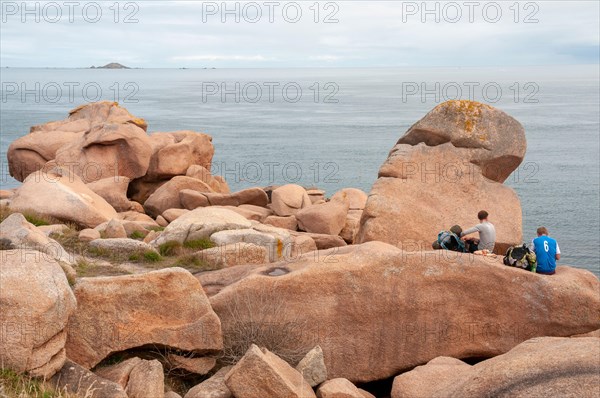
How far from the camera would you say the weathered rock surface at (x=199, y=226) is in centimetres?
2080

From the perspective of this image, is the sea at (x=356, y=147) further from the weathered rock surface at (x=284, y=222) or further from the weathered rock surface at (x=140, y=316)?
the weathered rock surface at (x=140, y=316)

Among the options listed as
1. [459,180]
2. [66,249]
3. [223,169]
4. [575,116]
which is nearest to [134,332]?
[66,249]

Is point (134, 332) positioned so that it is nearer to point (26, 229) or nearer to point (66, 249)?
point (26, 229)

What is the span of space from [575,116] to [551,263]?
100025 millimetres

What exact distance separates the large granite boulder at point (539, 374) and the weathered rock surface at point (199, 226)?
10866 mm

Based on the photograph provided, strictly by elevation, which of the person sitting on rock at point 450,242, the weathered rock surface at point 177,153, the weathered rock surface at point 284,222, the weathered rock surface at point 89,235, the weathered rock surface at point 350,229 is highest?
the weathered rock surface at point 177,153

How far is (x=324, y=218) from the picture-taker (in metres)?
29.9

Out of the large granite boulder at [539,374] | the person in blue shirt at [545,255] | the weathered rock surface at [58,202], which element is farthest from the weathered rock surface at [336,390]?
the weathered rock surface at [58,202]

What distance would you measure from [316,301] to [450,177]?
8625 millimetres

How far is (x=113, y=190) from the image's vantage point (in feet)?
111

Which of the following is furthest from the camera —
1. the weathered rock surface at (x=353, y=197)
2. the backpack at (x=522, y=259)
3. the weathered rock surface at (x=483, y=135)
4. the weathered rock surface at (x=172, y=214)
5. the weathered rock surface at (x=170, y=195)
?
the weathered rock surface at (x=353, y=197)

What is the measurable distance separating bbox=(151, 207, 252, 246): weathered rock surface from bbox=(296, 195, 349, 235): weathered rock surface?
25.5 feet

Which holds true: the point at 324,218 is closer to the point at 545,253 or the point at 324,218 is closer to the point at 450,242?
the point at 450,242

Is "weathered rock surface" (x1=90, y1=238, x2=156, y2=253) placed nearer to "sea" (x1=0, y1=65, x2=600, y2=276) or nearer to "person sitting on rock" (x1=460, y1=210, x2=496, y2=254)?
"person sitting on rock" (x1=460, y1=210, x2=496, y2=254)
